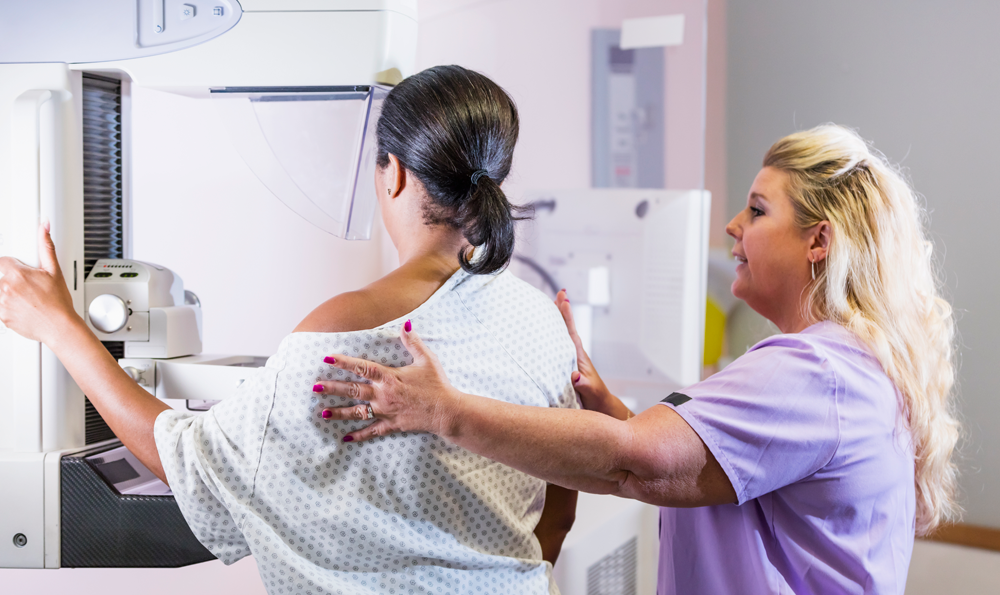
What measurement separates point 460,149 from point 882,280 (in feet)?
1.95

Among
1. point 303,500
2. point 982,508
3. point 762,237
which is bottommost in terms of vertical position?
point 982,508

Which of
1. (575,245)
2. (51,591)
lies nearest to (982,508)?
(575,245)

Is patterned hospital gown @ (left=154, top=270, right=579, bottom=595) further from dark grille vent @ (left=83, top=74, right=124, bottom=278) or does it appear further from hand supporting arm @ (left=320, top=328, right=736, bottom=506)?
dark grille vent @ (left=83, top=74, right=124, bottom=278)

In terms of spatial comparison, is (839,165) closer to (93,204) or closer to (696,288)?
(93,204)

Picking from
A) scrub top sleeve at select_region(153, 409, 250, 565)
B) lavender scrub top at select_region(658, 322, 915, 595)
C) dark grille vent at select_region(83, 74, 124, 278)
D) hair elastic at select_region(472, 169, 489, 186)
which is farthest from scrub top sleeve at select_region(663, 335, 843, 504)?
dark grille vent at select_region(83, 74, 124, 278)

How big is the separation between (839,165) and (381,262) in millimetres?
1770

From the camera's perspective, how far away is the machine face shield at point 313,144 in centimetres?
105

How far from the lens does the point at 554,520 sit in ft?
3.58

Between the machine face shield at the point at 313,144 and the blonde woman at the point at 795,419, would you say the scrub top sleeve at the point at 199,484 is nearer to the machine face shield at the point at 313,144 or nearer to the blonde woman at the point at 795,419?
the blonde woman at the point at 795,419

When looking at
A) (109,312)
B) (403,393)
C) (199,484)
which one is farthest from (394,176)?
(109,312)

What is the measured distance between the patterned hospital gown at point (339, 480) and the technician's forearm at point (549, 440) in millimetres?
49

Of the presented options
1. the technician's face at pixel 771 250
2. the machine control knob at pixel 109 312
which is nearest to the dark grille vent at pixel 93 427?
the machine control knob at pixel 109 312

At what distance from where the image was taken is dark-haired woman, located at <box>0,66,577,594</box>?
30.8 inches

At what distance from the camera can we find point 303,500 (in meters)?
0.79
